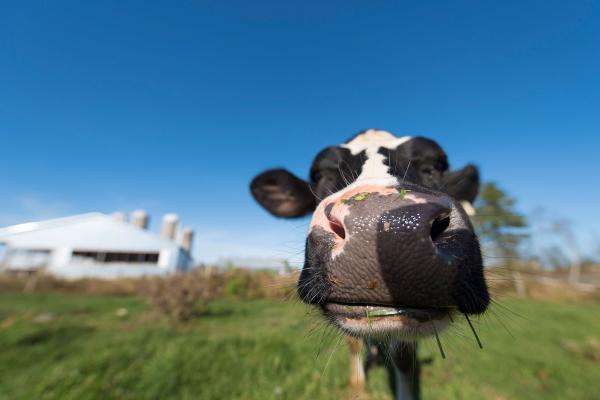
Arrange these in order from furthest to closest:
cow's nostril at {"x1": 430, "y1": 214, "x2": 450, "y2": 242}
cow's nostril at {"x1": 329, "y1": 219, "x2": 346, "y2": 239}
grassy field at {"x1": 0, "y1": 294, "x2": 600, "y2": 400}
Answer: grassy field at {"x1": 0, "y1": 294, "x2": 600, "y2": 400} < cow's nostril at {"x1": 329, "y1": 219, "x2": 346, "y2": 239} < cow's nostril at {"x1": 430, "y1": 214, "x2": 450, "y2": 242}

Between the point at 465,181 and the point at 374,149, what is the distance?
1.78m

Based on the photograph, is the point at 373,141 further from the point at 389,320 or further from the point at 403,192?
the point at 389,320

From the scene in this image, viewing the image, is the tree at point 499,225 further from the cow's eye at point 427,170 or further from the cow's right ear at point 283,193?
the cow's right ear at point 283,193

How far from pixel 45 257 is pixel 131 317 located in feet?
61.2

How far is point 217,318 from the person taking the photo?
8.52 m

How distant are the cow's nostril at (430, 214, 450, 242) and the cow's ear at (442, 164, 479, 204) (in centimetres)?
258

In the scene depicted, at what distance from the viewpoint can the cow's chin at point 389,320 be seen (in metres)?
1.16

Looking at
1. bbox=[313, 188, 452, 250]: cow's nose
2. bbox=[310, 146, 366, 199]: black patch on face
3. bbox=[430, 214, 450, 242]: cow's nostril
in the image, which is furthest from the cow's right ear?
bbox=[430, 214, 450, 242]: cow's nostril

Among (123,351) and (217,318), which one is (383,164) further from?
(217,318)

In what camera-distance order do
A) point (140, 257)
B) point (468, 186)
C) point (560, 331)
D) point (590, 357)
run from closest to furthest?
point (468, 186)
point (590, 357)
point (560, 331)
point (140, 257)

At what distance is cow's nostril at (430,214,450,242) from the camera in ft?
3.93

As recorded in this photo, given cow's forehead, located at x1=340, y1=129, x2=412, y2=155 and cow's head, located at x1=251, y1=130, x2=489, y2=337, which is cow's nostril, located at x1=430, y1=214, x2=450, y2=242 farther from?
cow's forehead, located at x1=340, y1=129, x2=412, y2=155

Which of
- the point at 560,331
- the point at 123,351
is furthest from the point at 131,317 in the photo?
the point at 560,331

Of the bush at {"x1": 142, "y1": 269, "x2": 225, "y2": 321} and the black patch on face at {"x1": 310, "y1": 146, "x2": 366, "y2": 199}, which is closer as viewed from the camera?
the black patch on face at {"x1": 310, "y1": 146, "x2": 366, "y2": 199}
